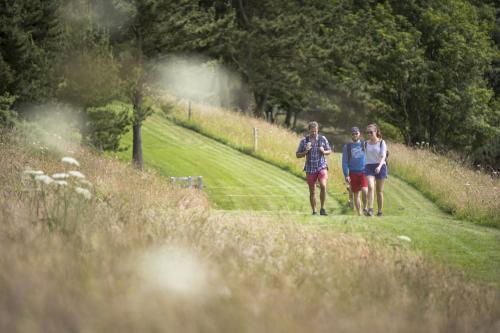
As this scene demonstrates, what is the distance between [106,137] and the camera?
19.7m

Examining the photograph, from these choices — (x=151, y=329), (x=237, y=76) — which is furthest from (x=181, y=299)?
(x=237, y=76)

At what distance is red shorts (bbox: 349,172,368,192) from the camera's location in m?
14.4

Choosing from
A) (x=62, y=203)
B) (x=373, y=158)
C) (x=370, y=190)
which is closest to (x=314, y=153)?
(x=373, y=158)

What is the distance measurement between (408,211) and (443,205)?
146 centimetres

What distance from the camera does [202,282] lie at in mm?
4551

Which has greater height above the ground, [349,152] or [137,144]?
[349,152]

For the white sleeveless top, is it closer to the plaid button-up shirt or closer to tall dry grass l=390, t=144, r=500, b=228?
the plaid button-up shirt

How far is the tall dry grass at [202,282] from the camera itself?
393cm

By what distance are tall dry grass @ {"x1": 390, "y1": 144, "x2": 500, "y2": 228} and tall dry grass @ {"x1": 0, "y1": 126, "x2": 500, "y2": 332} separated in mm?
9109

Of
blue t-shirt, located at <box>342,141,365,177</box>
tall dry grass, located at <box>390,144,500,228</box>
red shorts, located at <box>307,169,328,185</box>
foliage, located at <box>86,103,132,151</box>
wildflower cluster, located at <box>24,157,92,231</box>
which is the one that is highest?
wildflower cluster, located at <box>24,157,92,231</box>

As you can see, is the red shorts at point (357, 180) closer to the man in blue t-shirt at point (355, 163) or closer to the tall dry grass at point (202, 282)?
the man in blue t-shirt at point (355, 163)

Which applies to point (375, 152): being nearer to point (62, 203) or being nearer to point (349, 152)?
point (349, 152)

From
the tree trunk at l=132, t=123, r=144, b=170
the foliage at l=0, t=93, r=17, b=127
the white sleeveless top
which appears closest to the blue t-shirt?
the white sleeveless top

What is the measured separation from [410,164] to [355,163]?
11.6 m
